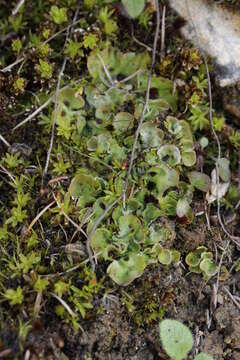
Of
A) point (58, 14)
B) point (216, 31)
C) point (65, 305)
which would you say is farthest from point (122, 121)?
point (65, 305)

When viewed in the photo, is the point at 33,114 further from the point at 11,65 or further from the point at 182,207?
the point at 182,207

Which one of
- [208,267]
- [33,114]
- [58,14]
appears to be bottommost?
[208,267]

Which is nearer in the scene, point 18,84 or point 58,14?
point 18,84

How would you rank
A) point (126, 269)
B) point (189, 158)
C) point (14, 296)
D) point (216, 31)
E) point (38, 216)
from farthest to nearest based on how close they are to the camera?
point (216, 31) < point (189, 158) < point (38, 216) < point (126, 269) < point (14, 296)

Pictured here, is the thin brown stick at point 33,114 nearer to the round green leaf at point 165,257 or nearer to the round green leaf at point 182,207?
the round green leaf at point 182,207

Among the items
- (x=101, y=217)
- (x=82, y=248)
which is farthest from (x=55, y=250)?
(x=101, y=217)

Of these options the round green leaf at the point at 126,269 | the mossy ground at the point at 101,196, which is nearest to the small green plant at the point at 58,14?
the mossy ground at the point at 101,196

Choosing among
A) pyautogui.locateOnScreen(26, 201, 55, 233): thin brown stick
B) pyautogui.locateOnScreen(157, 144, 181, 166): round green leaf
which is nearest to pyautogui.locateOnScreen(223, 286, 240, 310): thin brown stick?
pyautogui.locateOnScreen(157, 144, 181, 166): round green leaf
